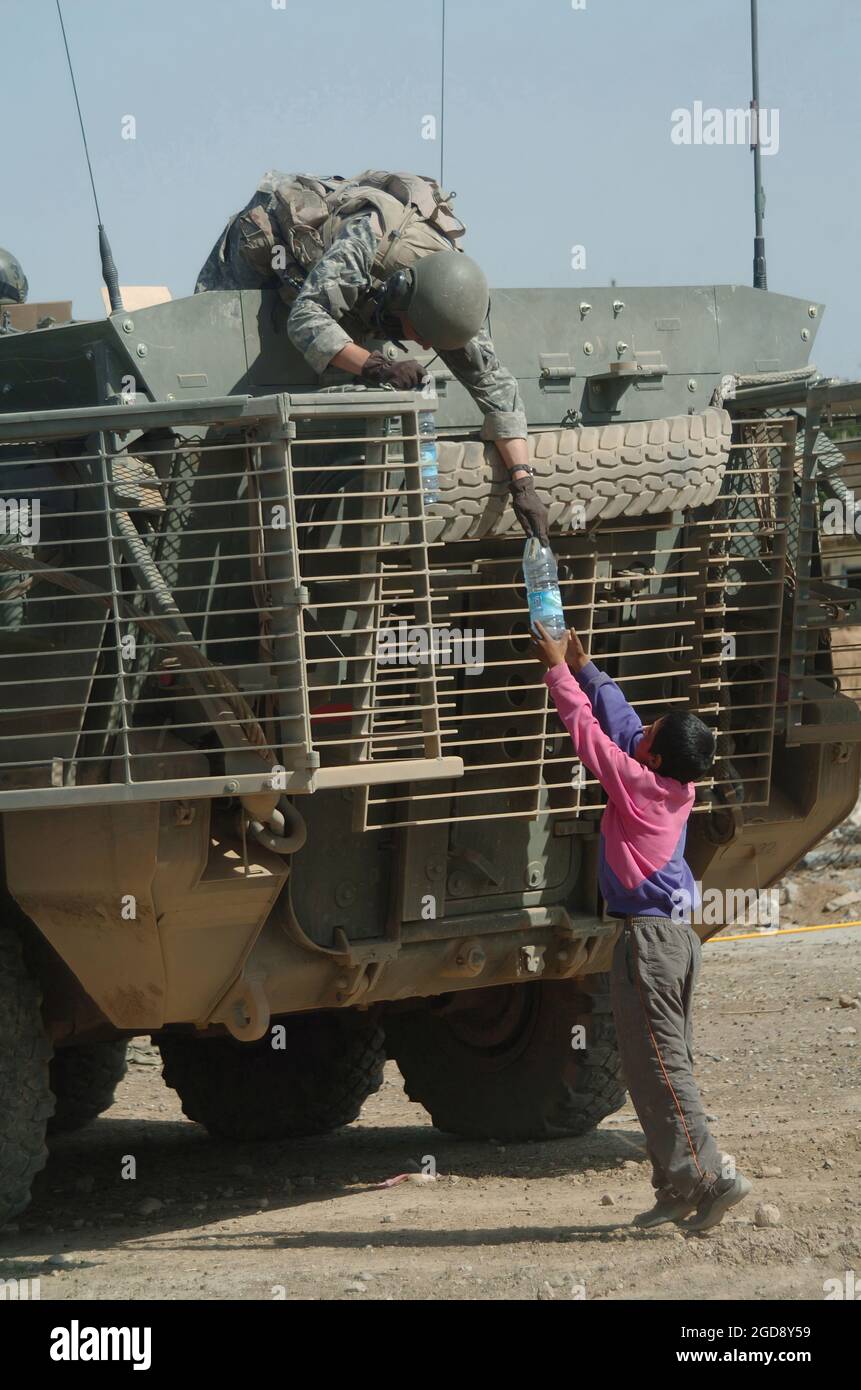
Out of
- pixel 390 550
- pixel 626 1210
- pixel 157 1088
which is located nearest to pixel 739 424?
pixel 390 550

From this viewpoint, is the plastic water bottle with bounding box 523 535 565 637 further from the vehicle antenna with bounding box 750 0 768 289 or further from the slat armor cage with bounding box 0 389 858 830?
the vehicle antenna with bounding box 750 0 768 289

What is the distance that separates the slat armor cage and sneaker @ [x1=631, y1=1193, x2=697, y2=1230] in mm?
1183

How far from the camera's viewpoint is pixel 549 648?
220 inches

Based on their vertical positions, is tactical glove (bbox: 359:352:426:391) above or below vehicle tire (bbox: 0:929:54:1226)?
above

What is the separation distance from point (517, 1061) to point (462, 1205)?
118 cm

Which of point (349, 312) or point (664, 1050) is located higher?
point (349, 312)

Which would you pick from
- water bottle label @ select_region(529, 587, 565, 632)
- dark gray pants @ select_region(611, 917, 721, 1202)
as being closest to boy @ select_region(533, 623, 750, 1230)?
dark gray pants @ select_region(611, 917, 721, 1202)

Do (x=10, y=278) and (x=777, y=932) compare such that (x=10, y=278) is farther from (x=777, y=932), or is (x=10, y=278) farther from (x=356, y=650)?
(x=777, y=932)

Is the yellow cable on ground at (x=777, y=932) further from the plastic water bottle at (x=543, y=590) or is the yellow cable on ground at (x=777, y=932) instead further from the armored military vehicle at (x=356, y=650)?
the plastic water bottle at (x=543, y=590)

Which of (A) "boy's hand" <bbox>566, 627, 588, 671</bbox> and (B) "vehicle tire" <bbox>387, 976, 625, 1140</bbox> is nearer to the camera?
(A) "boy's hand" <bbox>566, 627, 588, 671</bbox>

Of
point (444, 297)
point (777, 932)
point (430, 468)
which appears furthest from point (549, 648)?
point (777, 932)

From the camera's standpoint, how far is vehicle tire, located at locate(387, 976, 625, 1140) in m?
7.17
